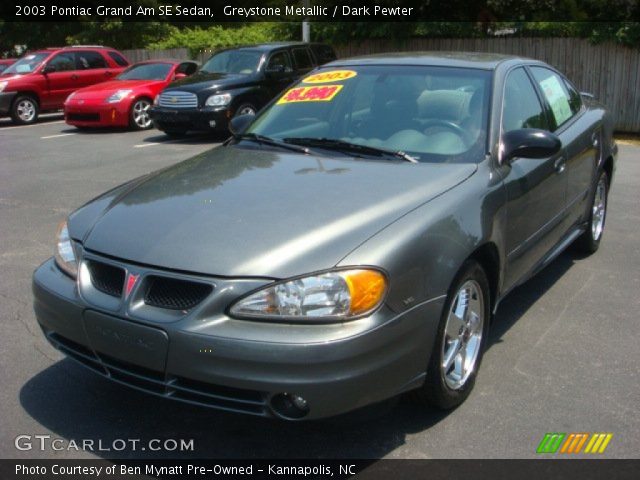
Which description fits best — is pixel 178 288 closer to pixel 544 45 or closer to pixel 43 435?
pixel 43 435

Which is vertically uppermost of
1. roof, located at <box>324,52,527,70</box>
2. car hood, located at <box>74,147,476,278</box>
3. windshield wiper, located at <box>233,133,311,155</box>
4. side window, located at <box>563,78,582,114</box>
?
roof, located at <box>324,52,527,70</box>

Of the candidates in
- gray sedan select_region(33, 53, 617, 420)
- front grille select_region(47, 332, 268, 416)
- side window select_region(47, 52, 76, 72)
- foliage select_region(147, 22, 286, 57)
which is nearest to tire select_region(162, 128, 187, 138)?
side window select_region(47, 52, 76, 72)

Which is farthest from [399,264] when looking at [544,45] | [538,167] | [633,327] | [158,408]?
[544,45]

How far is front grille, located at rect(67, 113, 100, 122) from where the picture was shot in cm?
1473

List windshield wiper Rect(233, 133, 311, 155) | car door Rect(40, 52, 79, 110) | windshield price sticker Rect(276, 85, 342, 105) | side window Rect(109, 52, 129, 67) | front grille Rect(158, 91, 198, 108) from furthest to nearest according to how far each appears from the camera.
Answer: side window Rect(109, 52, 129, 67)
car door Rect(40, 52, 79, 110)
front grille Rect(158, 91, 198, 108)
windshield price sticker Rect(276, 85, 342, 105)
windshield wiper Rect(233, 133, 311, 155)

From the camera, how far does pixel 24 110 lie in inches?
661

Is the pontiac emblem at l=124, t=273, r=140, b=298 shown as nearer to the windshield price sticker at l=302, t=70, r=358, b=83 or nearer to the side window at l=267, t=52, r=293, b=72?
the windshield price sticker at l=302, t=70, r=358, b=83

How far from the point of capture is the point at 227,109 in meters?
13.0

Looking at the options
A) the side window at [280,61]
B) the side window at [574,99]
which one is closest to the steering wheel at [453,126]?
the side window at [574,99]

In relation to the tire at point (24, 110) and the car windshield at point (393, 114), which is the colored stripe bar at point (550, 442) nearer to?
the car windshield at point (393, 114)

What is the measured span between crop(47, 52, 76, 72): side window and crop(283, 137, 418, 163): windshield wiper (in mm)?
14621

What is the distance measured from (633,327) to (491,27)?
12.9m

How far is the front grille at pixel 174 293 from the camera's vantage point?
9.45 feet

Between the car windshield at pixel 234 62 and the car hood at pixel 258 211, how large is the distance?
33.4 ft
